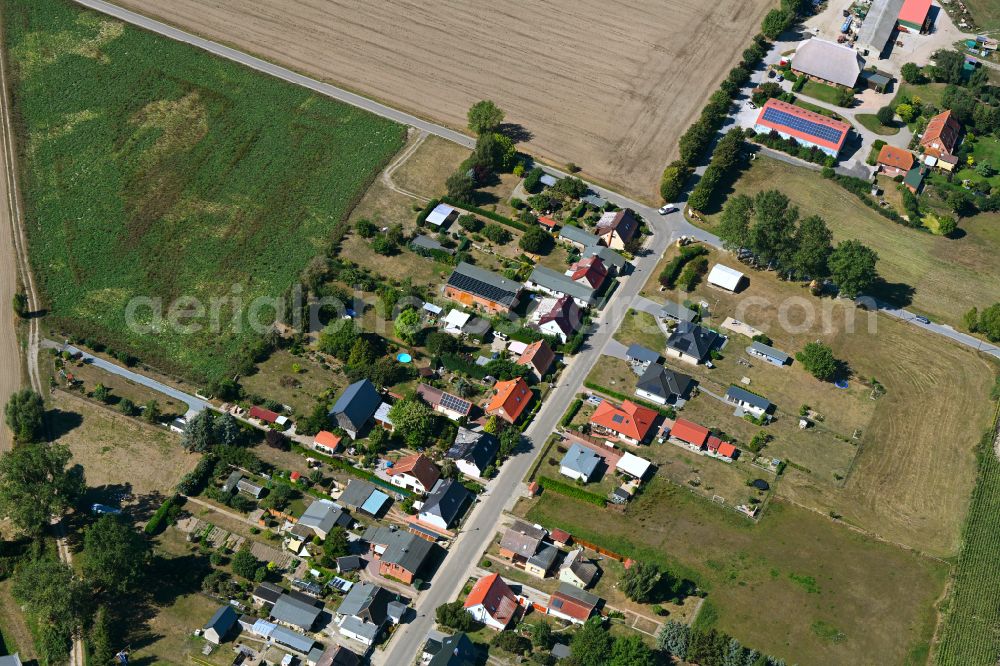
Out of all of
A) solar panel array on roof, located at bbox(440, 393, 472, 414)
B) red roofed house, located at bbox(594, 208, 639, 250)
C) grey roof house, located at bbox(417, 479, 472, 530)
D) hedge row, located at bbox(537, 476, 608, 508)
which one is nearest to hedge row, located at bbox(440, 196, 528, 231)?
red roofed house, located at bbox(594, 208, 639, 250)

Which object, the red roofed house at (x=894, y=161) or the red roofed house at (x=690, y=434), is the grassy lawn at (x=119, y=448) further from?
the red roofed house at (x=894, y=161)

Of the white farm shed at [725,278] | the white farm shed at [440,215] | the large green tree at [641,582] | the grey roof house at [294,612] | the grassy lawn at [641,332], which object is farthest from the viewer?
the white farm shed at [440,215]

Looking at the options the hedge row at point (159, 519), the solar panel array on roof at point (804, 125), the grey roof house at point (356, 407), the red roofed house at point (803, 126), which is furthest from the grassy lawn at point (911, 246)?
the hedge row at point (159, 519)

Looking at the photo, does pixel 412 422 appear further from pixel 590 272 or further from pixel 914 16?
pixel 914 16

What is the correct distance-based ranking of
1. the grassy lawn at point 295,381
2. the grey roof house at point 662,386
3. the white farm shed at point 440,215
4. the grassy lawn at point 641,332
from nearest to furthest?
the grassy lawn at point 295,381 < the grey roof house at point 662,386 < the grassy lawn at point 641,332 < the white farm shed at point 440,215

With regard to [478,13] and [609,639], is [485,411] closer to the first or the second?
[609,639]

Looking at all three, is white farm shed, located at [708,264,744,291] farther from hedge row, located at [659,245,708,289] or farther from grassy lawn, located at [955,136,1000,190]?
grassy lawn, located at [955,136,1000,190]
